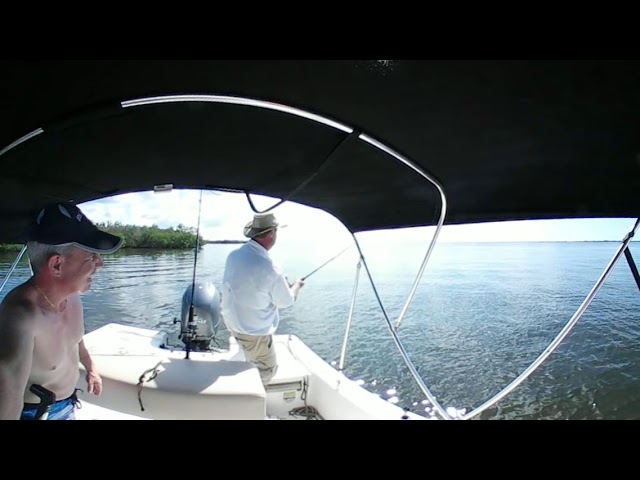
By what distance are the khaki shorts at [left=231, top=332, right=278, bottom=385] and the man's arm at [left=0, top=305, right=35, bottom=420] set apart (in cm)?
116

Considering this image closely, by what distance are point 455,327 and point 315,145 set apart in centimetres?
729

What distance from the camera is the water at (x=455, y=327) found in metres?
4.54

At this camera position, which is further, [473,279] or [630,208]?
[473,279]

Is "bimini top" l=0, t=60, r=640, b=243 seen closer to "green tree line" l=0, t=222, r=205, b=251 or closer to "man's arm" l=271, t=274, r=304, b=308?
"green tree line" l=0, t=222, r=205, b=251

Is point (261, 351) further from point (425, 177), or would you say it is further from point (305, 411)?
point (425, 177)

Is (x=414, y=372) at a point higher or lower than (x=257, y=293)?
lower

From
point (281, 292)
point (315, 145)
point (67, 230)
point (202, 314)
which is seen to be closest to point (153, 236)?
point (281, 292)

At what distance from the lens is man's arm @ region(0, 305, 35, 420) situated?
0.74 metres

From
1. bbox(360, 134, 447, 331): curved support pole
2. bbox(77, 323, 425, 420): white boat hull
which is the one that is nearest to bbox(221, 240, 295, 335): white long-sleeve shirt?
bbox(77, 323, 425, 420): white boat hull

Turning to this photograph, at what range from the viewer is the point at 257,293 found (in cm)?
183
